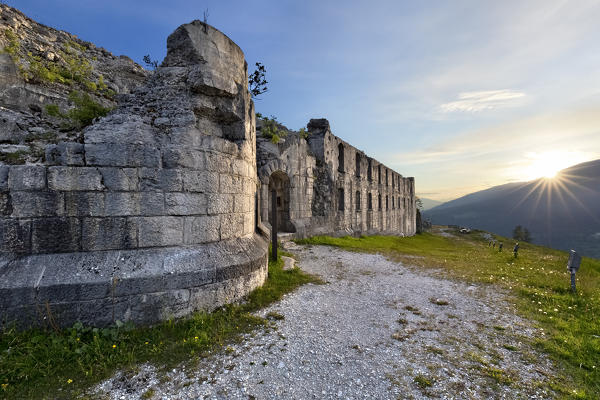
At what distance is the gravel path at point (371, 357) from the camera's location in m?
2.50

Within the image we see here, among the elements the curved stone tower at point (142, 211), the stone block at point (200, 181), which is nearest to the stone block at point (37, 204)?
the curved stone tower at point (142, 211)

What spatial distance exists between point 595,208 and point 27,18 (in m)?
150

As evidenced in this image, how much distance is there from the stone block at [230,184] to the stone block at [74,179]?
162 centimetres

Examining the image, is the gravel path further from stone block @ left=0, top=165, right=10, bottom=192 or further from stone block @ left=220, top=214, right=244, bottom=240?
stone block @ left=0, top=165, right=10, bottom=192

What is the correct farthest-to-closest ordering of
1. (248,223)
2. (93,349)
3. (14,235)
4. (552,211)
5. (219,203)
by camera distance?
(552,211) → (248,223) → (219,203) → (14,235) → (93,349)

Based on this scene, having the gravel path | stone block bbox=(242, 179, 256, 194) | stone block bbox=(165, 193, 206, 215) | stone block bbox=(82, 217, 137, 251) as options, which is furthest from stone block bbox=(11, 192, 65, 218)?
stone block bbox=(242, 179, 256, 194)

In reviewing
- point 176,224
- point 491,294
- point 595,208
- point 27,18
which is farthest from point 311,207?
point 595,208

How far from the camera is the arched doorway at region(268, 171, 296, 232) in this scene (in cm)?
1117

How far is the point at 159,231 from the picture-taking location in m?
3.79

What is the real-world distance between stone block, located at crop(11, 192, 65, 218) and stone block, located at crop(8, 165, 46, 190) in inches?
3.5

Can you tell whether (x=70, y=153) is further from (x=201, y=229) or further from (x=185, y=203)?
(x=201, y=229)

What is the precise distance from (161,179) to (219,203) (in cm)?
95

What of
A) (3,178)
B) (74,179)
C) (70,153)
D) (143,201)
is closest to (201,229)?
(143,201)

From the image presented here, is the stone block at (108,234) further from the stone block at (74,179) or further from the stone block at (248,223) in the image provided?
the stone block at (248,223)
